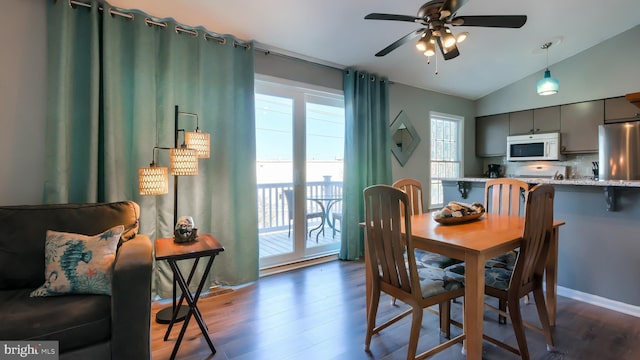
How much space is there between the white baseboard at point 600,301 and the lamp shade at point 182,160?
11.2ft

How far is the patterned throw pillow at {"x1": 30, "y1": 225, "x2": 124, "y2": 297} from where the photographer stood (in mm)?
1614

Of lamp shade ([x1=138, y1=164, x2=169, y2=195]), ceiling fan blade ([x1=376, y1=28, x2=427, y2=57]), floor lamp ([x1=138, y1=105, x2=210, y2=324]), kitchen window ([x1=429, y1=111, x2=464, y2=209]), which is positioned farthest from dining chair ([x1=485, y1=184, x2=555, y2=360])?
kitchen window ([x1=429, y1=111, x2=464, y2=209])

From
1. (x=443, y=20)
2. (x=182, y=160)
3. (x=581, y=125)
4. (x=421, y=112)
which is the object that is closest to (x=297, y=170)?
(x=182, y=160)

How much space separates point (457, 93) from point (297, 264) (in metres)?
3.92

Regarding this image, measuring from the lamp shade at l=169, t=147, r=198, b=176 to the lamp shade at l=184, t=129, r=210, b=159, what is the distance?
85 millimetres

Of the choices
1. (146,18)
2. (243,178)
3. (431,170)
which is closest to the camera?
(146,18)

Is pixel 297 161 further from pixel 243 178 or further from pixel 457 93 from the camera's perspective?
pixel 457 93

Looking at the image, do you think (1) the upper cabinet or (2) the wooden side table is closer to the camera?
(2) the wooden side table

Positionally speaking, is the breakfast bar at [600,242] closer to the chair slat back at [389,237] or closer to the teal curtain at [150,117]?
the chair slat back at [389,237]

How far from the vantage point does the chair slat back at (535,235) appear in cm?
166

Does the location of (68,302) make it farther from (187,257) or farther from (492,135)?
(492,135)

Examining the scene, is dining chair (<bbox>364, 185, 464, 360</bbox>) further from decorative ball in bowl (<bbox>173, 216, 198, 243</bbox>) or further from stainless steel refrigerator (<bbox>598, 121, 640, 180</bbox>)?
stainless steel refrigerator (<bbox>598, 121, 640, 180</bbox>)

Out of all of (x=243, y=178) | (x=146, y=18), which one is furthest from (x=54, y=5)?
(x=243, y=178)

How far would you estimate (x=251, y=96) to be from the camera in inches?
118
